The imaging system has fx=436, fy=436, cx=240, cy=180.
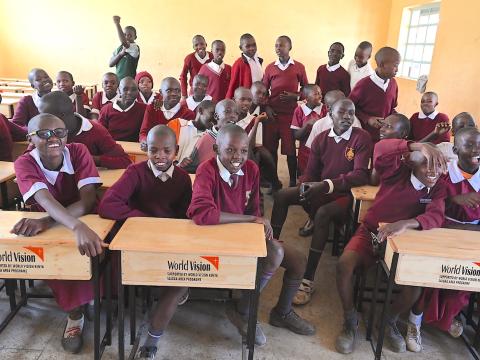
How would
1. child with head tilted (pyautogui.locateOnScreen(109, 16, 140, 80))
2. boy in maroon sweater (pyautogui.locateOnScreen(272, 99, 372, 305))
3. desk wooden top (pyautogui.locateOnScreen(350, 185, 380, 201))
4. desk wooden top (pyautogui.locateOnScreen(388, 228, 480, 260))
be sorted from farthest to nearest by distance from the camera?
child with head tilted (pyautogui.locateOnScreen(109, 16, 140, 80)) < boy in maroon sweater (pyautogui.locateOnScreen(272, 99, 372, 305)) < desk wooden top (pyautogui.locateOnScreen(350, 185, 380, 201)) < desk wooden top (pyautogui.locateOnScreen(388, 228, 480, 260))

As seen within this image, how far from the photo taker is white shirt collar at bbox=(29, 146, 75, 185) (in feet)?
6.68

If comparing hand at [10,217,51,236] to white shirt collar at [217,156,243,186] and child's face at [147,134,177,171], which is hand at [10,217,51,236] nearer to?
child's face at [147,134,177,171]

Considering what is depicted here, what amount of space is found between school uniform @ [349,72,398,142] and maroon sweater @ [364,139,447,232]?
4.43 ft

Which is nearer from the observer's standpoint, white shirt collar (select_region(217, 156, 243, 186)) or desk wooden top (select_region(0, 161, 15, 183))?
white shirt collar (select_region(217, 156, 243, 186))

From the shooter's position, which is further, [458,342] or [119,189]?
[458,342]

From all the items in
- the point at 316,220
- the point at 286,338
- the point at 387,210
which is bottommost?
the point at 286,338

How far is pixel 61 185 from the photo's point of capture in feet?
6.98

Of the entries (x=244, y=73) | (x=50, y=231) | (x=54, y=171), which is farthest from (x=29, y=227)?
(x=244, y=73)

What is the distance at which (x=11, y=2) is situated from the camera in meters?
8.17

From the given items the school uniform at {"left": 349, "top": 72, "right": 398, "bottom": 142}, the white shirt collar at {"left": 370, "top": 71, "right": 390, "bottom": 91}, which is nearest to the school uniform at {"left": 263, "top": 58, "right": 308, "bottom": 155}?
the school uniform at {"left": 349, "top": 72, "right": 398, "bottom": 142}

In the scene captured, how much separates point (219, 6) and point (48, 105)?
6.10 m

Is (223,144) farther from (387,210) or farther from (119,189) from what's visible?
(387,210)

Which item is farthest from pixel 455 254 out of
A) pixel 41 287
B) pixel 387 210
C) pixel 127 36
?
pixel 127 36

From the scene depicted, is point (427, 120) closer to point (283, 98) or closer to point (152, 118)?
point (283, 98)
